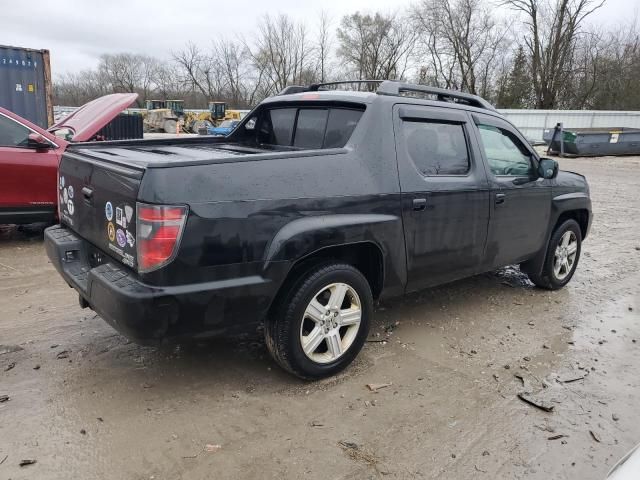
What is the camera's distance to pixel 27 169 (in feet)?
20.1

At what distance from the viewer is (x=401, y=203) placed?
347cm

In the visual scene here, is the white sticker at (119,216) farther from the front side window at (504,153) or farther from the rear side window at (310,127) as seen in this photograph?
the front side window at (504,153)

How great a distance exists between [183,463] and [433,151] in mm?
2709

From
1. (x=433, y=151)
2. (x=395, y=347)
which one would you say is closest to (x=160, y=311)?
(x=395, y=347)

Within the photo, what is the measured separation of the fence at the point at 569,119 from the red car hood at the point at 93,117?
2841cm

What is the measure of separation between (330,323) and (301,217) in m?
0.77

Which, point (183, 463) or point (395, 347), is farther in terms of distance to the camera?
point (395, 347)

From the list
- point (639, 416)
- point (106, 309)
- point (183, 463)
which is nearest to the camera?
point (183, 463)

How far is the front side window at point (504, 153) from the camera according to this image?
170 inches

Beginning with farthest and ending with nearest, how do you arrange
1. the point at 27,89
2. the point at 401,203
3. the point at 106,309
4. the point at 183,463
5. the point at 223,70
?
the point at 223,70 → the point at 27,89 → the point at 401,203 → the point at 106,309 → the point at 183,463

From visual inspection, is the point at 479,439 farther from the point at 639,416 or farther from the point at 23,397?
the point at 23,397

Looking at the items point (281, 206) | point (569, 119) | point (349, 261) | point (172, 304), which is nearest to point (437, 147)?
point (349, 261)

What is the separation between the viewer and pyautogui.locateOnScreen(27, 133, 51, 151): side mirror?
20.2 feet

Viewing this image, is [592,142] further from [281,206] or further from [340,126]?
Answer: [281,206]
